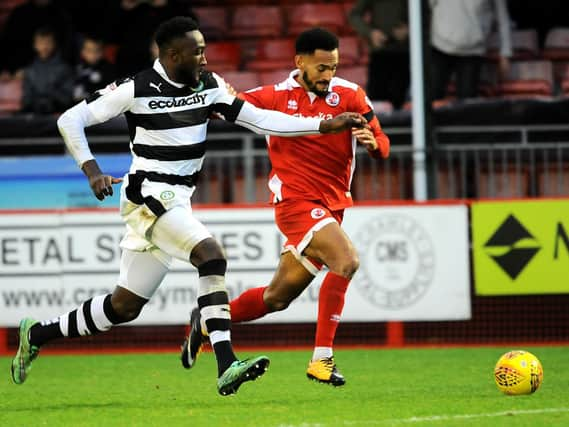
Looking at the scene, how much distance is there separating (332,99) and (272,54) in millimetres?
7123

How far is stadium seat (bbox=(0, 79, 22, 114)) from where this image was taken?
14977 mm

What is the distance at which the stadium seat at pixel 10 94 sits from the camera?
15.0 metres

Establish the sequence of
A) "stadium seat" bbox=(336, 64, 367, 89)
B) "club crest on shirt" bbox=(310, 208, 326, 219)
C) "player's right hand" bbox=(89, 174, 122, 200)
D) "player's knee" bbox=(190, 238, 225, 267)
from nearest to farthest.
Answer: "player's right hand" bbox=(89, 174, 122, 200), "player's knee" bbox=(190, 238, 225, 267), "club crest on shirt" bbox=(310, 208, 326, 219), "stadium seat" bbox=(336, 64, 367, 89)

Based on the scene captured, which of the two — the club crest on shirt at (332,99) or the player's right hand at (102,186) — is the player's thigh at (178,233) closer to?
the player's right hand at (102,186)

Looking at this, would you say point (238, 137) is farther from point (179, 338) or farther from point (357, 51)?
point (357, 51)

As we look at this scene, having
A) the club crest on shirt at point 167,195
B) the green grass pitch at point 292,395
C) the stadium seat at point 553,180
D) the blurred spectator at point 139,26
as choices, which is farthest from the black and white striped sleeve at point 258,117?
the blurred spectator at point 139,26

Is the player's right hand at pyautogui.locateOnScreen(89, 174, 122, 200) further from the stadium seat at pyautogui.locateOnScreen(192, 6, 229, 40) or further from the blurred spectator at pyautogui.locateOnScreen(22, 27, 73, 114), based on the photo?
the stadium seat at pyautogui.locateOnScreen(192, 6, 229, 40)

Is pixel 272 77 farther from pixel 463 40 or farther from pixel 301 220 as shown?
pixel 301 220

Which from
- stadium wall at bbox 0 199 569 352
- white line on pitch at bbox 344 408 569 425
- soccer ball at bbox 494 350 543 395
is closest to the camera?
white line on pitch at bbox 344 408 569 425

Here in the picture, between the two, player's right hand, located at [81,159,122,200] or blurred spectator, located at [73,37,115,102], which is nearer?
player's right hand, located at [81,159,122,200]

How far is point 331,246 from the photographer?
8500 millimetres

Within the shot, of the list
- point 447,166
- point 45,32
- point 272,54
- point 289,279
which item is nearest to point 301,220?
point 289,279

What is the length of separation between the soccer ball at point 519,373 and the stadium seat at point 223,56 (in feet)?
26.9

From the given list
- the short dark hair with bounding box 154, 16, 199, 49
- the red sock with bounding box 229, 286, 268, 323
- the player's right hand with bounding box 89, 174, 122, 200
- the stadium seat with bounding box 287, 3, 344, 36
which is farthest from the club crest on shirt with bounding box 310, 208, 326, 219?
the stadium seat with bounding box 287, 3, 344, 36
